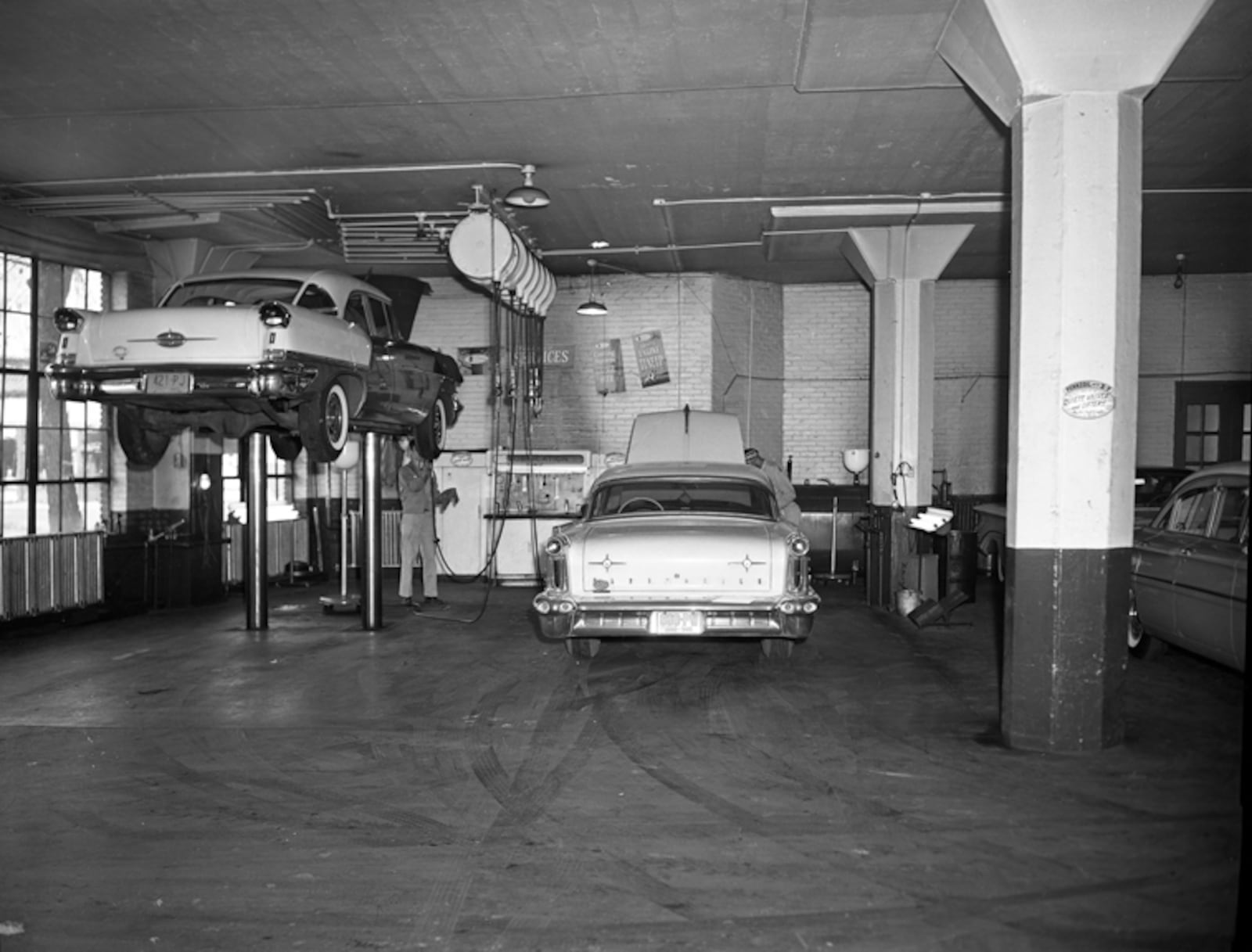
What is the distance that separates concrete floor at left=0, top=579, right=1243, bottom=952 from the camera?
381cm

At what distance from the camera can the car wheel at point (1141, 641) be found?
8758mm

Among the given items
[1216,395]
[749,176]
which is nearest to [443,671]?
[749,176]

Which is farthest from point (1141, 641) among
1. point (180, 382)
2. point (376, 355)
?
point (180, 382)

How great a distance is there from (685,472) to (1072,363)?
A: 3624 millimetres

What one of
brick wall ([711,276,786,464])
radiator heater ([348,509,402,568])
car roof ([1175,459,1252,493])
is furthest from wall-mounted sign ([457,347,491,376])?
car roof ([1175,459,1252,493])

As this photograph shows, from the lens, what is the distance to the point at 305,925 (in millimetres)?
3797

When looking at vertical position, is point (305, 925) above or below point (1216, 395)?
below

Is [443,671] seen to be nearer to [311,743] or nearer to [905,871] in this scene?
[311,743]

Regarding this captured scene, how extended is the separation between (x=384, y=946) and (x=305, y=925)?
1.16 feet

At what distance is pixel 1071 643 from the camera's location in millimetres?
5984

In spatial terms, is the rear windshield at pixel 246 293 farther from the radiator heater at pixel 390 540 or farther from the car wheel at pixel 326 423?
the radiator heater at pixel 390 540

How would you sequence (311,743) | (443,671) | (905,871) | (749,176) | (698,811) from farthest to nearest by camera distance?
(749,176), (443,671), (311,743), (698,811), (905,871)

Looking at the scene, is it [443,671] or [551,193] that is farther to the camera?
[551,193]

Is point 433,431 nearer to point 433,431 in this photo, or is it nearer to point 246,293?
point 433,431
